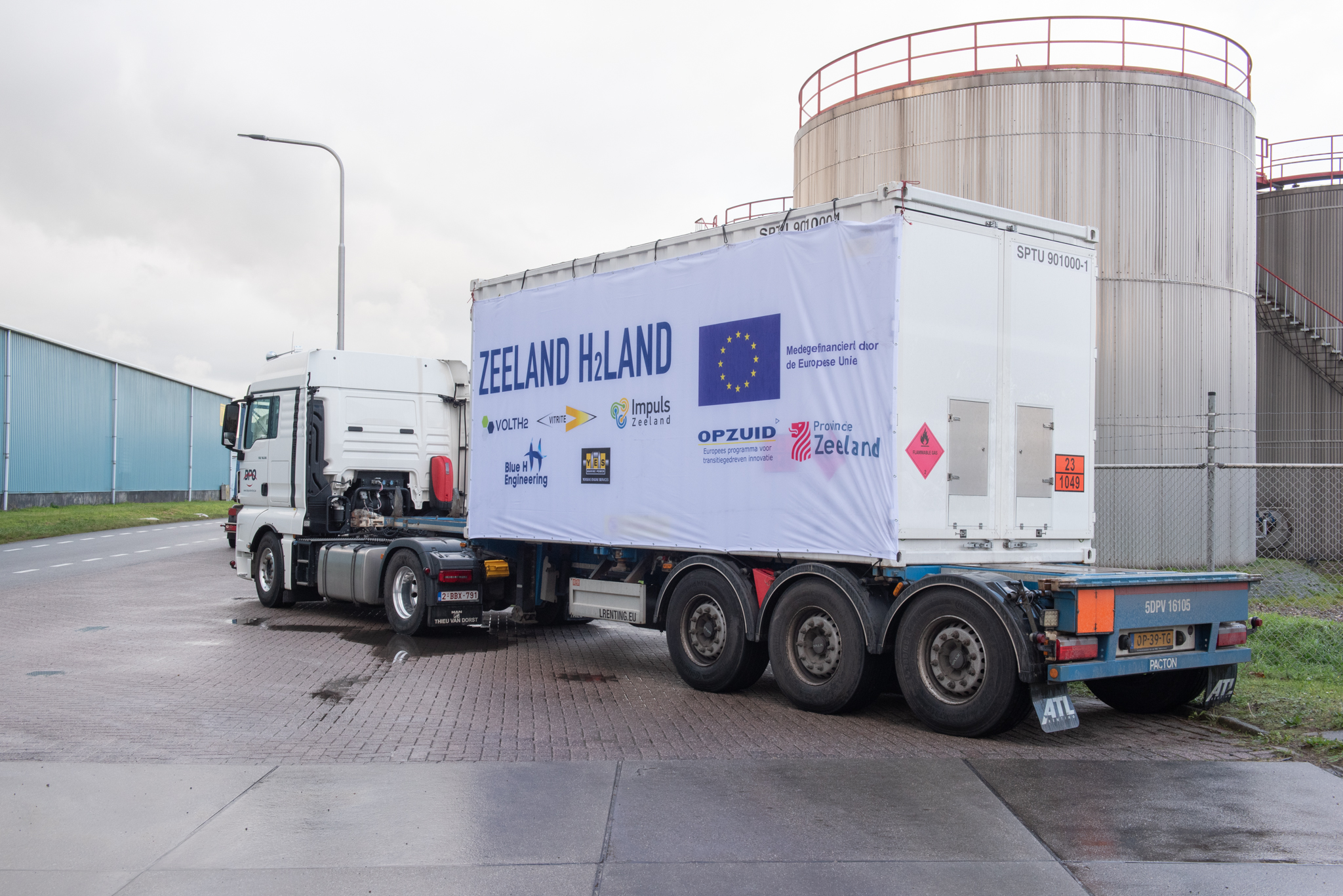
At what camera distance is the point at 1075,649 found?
741 cm

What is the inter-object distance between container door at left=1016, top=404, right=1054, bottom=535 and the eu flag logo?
6.52ft

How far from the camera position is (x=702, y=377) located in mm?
9727

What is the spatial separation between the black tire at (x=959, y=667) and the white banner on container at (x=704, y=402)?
60cm

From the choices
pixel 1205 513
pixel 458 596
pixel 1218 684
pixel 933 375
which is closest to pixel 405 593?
pixel 458 596

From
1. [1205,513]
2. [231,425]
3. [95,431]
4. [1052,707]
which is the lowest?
[1052,707]

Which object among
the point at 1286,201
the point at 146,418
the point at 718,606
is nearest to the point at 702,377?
the point at 718,606

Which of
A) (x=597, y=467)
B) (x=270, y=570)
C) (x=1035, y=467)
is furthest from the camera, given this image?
(x=270, y=570)

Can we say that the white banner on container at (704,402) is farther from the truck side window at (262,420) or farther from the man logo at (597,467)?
the truck side window at (262,420)

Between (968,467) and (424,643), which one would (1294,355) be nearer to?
(968,467)

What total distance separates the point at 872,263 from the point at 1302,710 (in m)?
4.51

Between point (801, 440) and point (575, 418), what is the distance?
3.01 meters

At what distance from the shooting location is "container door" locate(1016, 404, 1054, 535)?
909cm

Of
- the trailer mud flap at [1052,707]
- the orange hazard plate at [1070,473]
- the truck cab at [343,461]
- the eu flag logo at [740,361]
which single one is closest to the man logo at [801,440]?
the eu flag logo at [740,361]

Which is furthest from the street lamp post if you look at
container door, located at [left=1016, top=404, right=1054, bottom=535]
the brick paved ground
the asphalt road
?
container door, located at [left=1016, top=404, right=1054, bottom=535]
